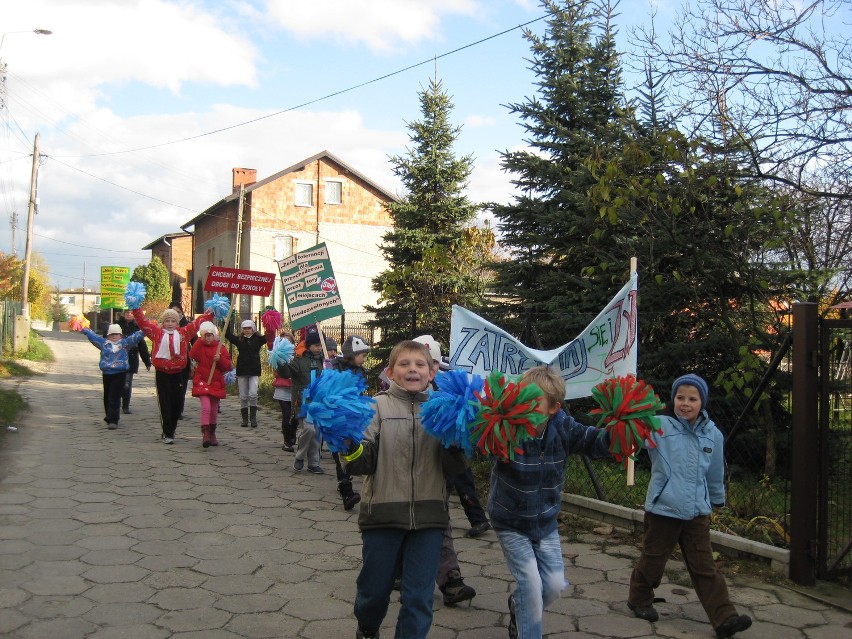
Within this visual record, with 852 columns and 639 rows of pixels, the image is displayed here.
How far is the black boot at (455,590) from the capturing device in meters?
4.91

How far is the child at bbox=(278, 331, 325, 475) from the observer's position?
9117 millimetres

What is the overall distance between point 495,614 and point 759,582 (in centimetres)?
192

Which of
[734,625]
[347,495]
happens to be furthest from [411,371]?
[347,495]

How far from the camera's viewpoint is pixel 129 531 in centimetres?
642

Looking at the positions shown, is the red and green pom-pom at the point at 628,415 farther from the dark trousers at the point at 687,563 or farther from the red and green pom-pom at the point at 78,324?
the red and green pom-pom at the point at 78,324

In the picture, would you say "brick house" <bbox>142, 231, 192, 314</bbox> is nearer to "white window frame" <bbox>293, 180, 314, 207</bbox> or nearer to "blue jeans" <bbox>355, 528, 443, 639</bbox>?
"white window frame" <bbox>293, 180, 314, 207</bbox>

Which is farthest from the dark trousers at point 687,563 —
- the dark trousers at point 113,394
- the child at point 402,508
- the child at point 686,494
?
the dark trousers at point 113,394

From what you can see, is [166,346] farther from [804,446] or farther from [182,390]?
[804,446]

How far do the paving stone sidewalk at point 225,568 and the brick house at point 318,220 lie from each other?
34043 mm

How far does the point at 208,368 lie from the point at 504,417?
26.6ft

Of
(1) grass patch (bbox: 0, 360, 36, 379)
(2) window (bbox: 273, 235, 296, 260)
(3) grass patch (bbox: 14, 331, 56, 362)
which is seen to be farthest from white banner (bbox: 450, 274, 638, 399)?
(2) window (bbox: 273, 235, 296, 260)

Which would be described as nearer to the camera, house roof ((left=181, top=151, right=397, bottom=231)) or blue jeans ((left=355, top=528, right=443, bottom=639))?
blue jeans ((left=355, top=528, right=443, bottom=639))

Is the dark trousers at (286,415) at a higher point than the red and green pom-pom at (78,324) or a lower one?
lower

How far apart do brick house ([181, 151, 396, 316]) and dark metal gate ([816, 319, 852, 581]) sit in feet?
123
